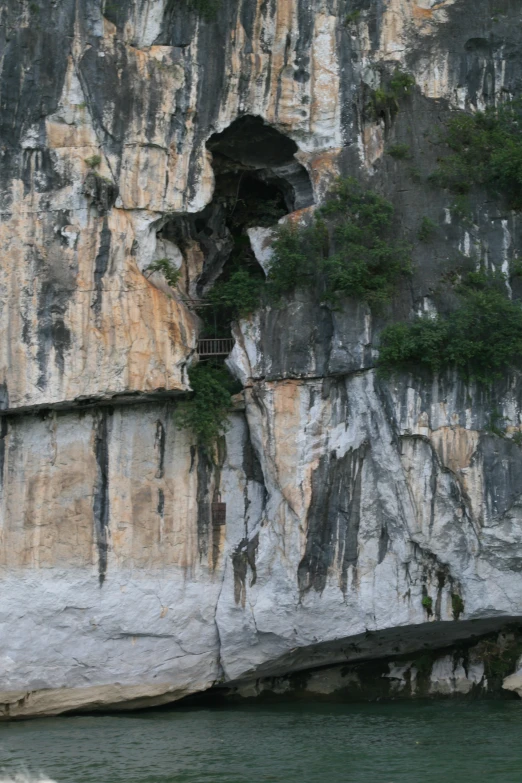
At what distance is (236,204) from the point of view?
1424 cm

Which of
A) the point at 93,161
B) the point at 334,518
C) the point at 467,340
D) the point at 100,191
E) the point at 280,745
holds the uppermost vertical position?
the point at 93,161

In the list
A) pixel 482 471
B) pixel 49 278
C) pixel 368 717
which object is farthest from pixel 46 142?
pixel 368 717

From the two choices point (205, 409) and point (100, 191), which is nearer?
point (100, 191)

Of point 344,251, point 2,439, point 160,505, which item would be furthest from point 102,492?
point 344,251

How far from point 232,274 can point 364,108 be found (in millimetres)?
2663

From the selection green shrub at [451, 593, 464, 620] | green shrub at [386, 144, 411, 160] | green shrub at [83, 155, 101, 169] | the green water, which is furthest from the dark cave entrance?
the green water

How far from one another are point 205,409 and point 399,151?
13.2 feet

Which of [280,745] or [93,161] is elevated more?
[93,161]

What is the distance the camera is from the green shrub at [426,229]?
1245cm

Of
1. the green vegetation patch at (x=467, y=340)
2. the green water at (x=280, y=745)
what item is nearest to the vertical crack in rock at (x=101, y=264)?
the green vegetation patch at (x=467, y=340)

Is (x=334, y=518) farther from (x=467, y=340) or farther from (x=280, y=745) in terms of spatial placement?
(x=280, y=745)

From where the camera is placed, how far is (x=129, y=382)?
479 inches

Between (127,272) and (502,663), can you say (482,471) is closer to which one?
(502,663)

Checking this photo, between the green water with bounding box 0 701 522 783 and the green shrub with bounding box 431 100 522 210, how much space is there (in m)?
6.33
